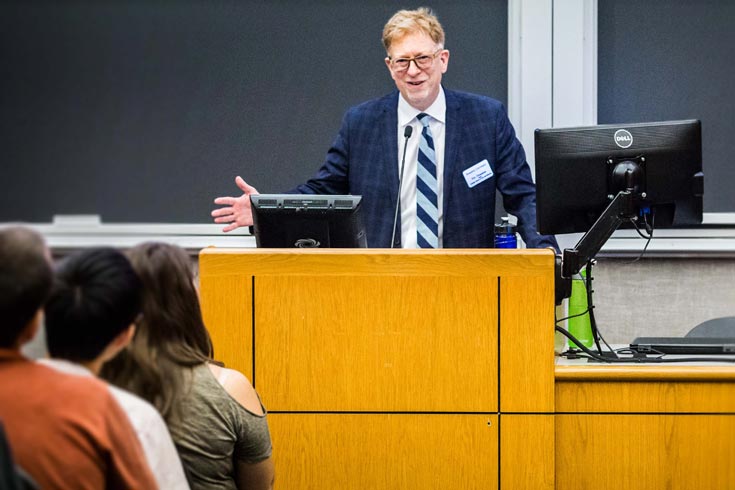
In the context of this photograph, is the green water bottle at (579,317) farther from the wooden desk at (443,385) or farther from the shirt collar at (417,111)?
the shirt collar at (417,111)

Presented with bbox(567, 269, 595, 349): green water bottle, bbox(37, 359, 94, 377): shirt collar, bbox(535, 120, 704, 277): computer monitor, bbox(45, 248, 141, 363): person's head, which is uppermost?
bbox(535, 120, 704, 277): computer monitor

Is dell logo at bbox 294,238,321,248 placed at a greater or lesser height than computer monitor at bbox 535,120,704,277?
lesser

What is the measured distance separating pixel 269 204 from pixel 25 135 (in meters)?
2.27

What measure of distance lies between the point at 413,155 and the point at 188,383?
1.70m

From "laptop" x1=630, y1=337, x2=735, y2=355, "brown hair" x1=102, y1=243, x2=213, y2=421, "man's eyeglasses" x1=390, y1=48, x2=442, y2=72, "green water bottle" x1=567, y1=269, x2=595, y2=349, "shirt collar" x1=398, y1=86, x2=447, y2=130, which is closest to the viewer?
"brown hair" x1=102, y1=243, x2=213, y2=421

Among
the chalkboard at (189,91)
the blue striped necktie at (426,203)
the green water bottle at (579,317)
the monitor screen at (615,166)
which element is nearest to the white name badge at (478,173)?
the blue striped necktie at (426,203)

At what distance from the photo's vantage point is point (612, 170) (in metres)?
2.36

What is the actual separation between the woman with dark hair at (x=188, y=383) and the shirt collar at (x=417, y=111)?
164 centimetres

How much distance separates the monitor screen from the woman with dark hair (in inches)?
40.1

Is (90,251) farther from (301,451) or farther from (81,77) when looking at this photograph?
(81,77)

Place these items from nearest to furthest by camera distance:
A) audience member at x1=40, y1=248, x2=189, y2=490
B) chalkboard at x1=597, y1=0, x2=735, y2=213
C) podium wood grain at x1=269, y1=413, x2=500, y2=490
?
audience member at x1=40, y1=248, x2=189, y2=490
podium wood grain at x1=269, y1=413, x2=500, y2=490
chalkboard at x1=597, y1=0, x2=735, y2=213

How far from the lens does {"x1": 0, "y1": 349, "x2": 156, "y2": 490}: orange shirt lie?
113 cm

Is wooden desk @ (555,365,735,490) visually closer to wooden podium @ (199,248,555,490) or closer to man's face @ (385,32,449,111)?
wooden podium @ (199,248,555,490)

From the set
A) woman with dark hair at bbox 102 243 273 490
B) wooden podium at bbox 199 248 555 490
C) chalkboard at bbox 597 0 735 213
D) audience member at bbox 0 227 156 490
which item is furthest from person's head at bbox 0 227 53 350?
chalkboard at bbox 597 0 735 213
